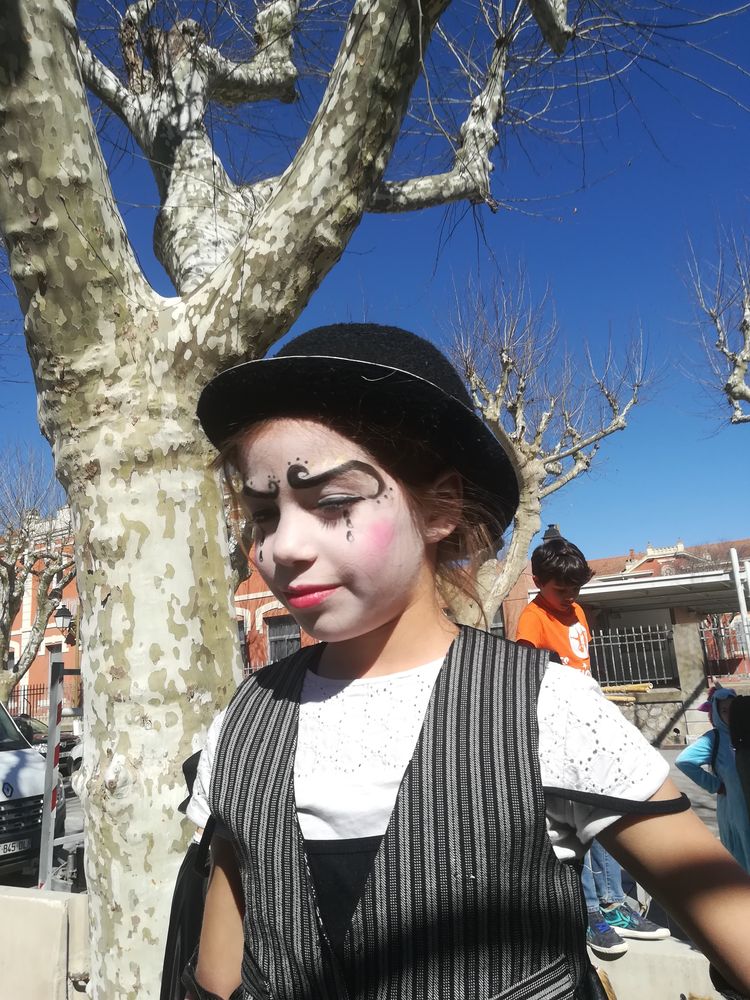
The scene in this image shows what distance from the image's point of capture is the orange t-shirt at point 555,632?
3.74 metres

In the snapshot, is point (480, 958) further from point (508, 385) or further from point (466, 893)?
point (508, 385)

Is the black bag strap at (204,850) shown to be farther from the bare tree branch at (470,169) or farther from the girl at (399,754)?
the bare tree branch at (470,169)

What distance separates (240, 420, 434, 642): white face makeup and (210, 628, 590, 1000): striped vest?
188mm

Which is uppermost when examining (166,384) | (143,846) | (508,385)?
(508,385)

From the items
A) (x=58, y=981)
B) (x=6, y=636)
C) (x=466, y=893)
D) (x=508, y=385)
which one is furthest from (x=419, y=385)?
(x=6, y=636)

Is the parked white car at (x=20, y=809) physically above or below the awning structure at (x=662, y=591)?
below

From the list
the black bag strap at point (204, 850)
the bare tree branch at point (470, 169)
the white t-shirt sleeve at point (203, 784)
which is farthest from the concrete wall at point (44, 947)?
the bare tree branch at point (470, 169)

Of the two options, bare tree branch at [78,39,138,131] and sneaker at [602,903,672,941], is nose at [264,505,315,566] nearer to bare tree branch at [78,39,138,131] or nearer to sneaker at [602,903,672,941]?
sneaker at [602,903,672,941]

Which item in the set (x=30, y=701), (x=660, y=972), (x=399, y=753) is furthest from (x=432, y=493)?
(x=30, y=701)

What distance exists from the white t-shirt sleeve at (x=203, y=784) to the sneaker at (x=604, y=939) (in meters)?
2.43

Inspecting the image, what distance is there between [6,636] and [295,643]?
7528mm

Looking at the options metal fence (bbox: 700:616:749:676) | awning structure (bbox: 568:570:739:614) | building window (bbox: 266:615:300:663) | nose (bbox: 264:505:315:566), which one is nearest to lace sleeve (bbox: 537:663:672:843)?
nose (bbox: 264:505:315:566)

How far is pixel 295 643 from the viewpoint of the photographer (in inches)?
798

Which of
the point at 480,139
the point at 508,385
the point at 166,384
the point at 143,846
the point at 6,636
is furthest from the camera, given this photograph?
the point at 6,636
